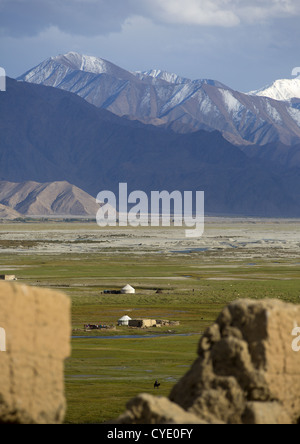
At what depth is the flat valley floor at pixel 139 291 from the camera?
30.6 m

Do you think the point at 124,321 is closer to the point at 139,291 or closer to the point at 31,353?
the point at 139,291

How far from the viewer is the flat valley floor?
30625 mm

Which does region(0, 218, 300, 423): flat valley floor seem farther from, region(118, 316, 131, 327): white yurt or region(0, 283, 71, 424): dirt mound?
region(0, 283, 71, 424): dirt mound

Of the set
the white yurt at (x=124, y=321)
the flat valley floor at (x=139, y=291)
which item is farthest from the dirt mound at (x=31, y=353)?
the white yurt at (x=124, y=321)

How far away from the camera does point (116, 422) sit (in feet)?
37.0

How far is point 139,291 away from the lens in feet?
214

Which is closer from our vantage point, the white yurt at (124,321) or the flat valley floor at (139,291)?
the flat valley floor at (139,291)

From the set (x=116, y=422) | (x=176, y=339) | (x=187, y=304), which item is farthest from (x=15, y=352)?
(x=187, y=304)

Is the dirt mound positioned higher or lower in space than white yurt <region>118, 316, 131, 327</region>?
higher

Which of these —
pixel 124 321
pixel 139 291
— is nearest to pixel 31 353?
pixel 124 321

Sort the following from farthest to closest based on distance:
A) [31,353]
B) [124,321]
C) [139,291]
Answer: [139,291]
[124,321]
[31,353]

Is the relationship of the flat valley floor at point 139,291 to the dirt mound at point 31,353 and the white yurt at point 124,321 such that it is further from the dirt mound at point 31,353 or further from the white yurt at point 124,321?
the dirt mound at point 31,353

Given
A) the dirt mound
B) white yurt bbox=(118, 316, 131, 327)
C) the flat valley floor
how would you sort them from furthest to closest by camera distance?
white yurt bbox=(118, 316, 131, 327), the flat valley floor, the dirt mound

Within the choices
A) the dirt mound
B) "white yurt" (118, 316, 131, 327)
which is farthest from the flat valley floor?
the dirt mound
